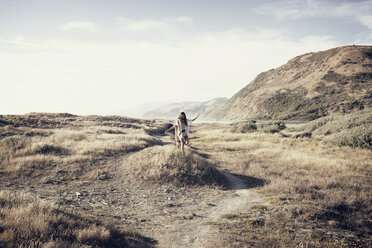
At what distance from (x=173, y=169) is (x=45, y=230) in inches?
311

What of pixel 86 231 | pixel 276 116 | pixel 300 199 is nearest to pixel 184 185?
pixel 300 199

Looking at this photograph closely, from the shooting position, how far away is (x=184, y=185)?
35.1ft

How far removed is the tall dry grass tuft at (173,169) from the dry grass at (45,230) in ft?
18.1

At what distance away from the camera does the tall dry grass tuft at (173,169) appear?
1113 centimetres

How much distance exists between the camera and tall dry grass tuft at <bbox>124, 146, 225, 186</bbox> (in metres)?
11.1

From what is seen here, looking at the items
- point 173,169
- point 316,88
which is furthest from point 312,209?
point 316,88

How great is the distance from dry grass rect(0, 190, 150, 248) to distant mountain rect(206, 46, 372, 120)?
85.6 metres

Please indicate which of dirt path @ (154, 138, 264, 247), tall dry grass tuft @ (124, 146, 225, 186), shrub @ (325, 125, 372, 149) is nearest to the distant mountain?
shrub @ (325, 125, 372, 149)

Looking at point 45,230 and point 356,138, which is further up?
point 45,230

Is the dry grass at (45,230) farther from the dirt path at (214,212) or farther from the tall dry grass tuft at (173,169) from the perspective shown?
the tall dry grass tuft at (173,169)

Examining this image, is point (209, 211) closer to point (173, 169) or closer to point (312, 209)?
point (312, 209)

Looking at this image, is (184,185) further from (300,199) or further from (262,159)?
(262,159)

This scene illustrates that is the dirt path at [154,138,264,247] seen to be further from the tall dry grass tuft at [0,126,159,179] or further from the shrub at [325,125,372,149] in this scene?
the shrub at [325,125,372,149]

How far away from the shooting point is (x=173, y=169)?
11695 millimetres
